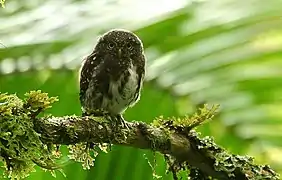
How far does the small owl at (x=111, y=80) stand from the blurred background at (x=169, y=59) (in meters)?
0.03

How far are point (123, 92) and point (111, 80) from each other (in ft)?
0.11

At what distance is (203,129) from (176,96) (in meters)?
0.08

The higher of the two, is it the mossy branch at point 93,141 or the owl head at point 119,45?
the owl head at point 119,45

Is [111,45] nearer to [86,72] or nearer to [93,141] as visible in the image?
[86,72]

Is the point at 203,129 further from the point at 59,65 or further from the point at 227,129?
the point at 59,65

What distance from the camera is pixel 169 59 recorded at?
1.42m

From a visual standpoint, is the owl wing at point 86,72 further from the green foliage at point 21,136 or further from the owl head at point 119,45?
the green foliage at point 21,136

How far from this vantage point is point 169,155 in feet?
4.09

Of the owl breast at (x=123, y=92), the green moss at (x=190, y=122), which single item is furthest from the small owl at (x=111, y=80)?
the green moss at (x=190, y=122)

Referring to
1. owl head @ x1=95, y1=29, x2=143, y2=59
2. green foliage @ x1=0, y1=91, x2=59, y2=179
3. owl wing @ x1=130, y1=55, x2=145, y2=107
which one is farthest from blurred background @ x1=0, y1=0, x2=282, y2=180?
green foliage @ x1=0, y1=91, x2=59, y2=179

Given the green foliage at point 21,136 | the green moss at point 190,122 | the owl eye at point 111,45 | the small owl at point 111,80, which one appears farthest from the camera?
the owl eye at point 111,45

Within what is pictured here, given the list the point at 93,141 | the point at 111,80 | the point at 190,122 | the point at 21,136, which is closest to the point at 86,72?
the point at 111,80

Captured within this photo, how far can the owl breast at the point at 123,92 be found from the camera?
1503mm

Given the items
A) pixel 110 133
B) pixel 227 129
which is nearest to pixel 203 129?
pixel 227 129
